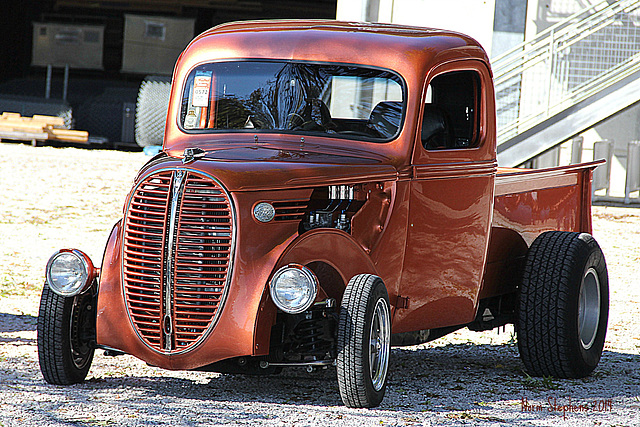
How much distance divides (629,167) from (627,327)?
32.5ft

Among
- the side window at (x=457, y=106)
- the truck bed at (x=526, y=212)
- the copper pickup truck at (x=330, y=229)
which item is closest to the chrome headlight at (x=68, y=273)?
the copper pickup truck at (x=330, y=229)

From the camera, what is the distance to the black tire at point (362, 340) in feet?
15.1

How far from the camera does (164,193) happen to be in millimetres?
4695

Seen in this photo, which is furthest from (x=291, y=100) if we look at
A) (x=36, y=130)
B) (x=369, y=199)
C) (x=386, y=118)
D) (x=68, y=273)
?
(x=36, y=130)

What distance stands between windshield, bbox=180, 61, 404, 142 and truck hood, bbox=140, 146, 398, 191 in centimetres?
33

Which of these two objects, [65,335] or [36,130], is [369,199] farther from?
[36,130]

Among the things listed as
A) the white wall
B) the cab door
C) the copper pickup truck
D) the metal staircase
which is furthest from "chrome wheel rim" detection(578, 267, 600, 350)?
the white wall

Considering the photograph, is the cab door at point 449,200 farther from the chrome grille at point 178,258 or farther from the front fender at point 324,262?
the chrome grille at point 178,258

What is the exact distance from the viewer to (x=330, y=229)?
15.5 feet

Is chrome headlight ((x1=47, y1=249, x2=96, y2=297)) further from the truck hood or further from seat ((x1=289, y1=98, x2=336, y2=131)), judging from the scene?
seat ((x1=289, y1=98, x2=336, y2=131))

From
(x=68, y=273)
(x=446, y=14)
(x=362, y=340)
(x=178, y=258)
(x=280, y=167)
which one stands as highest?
(x=446, y=14)

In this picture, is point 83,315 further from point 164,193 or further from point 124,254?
point 164,193

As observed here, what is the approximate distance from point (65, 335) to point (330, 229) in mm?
1501

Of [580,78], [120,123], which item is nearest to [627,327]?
[580,78]
